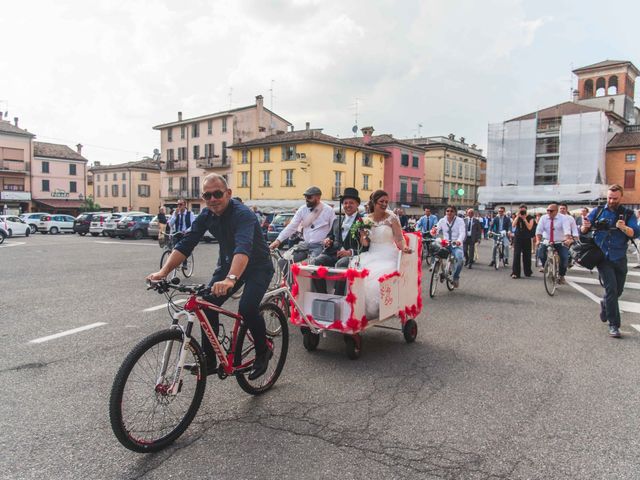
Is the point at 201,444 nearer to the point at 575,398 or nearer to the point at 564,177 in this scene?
the point at 575,398

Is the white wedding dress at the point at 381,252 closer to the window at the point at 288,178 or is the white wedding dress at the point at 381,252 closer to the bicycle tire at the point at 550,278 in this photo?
the bicycle tire at the point at 550,278

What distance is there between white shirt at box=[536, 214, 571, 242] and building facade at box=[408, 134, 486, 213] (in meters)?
55.1

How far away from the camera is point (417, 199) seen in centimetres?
6241

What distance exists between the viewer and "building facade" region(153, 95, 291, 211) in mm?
57906

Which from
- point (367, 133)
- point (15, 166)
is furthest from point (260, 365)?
point (15, 166)

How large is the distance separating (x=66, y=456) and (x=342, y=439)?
6.04 feet

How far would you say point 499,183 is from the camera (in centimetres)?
5509

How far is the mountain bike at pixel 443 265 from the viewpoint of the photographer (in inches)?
378

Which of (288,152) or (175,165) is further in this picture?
(175,165)

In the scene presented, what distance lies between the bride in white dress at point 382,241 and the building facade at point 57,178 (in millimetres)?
65707

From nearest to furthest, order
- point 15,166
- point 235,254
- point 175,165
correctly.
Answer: point 235,254, point 15,166, point 175,165

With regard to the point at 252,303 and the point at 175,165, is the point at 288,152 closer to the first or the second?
the point at 175,165

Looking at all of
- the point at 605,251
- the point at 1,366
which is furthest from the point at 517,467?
the point at 1,366

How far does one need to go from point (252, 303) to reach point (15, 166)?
215ft
